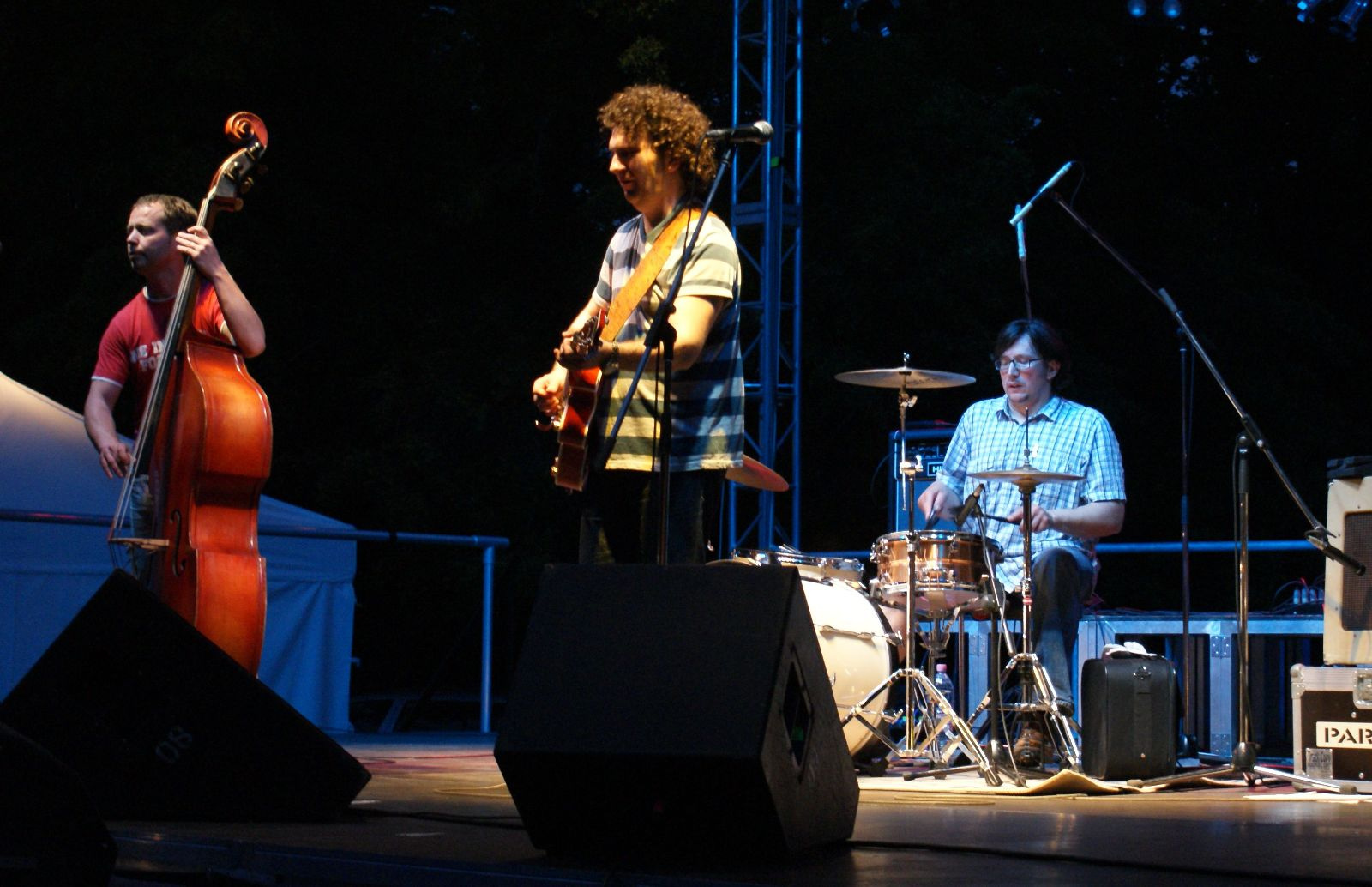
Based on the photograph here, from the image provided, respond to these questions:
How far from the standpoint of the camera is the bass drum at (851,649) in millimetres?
5109

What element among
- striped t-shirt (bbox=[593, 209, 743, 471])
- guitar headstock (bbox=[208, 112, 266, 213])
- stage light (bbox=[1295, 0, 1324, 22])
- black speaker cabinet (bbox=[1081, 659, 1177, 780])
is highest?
stage light (bbox=[1295, 0, 1324, 22])

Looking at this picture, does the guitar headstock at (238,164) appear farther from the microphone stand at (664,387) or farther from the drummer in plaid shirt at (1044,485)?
the drummer in plaid shirt at (1044,485)

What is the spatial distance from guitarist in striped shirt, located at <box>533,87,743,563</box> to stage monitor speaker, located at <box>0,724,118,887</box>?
1431 millimetres

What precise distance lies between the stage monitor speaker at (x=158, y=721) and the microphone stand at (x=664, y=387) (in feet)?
2.53

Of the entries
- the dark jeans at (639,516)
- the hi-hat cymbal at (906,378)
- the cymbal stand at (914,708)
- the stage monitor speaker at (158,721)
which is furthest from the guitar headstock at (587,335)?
the hi-hat cymbal at (906,378)

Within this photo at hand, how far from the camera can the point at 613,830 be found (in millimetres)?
2543

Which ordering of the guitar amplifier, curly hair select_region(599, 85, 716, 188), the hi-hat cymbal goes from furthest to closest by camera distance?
the hi-hat cymbal < the guitar amplifier < curly hair select_region(599, 85, 716, 188)

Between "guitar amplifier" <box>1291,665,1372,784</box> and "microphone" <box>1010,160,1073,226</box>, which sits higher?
"microphone" <box>1010,160,1073,226</box>

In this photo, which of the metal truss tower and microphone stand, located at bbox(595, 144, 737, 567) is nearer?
microphone stand, located at bbox(595, 144, 737, 567)

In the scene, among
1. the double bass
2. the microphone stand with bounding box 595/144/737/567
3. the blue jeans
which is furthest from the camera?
the blue jeans

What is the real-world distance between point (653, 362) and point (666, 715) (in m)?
1.19

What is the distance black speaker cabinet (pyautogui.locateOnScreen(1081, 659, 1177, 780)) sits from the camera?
4.71m

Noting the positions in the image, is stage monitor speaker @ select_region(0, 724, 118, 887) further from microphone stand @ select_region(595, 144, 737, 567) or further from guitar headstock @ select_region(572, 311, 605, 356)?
guitar headstock @ select_region(572, 311, 605, 356)

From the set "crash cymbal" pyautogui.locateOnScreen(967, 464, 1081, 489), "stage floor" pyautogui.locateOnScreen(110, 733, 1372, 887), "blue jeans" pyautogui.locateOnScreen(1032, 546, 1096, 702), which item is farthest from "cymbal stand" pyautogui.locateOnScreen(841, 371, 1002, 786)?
"stage floor" pyautogui.locateOnScreen(110, 733, 1372, 887)
